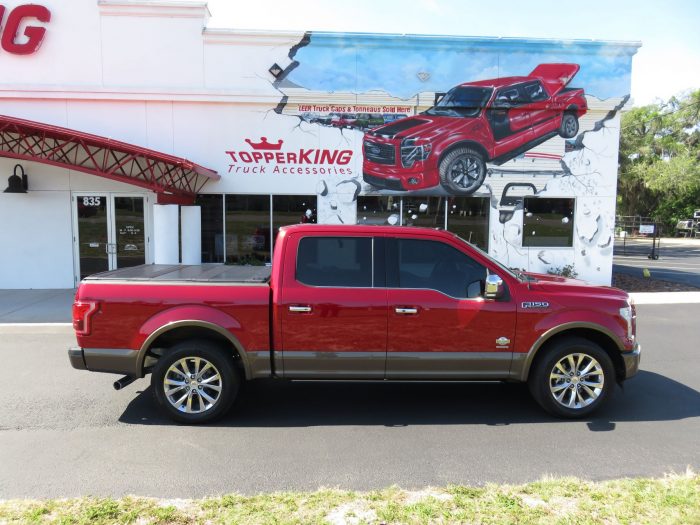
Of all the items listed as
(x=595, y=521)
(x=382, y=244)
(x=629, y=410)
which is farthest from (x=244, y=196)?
(x=595, y=521)

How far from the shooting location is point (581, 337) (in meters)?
5.05

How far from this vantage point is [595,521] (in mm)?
3104

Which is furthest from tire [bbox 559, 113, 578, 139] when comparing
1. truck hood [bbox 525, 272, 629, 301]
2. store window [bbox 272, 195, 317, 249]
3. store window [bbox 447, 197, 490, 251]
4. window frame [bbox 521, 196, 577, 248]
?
truck hood [bbox 525, 272, 629, 301]

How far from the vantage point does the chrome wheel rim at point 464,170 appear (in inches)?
536

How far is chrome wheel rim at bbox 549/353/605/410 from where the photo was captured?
4914mm

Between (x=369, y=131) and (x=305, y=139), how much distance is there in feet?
5.53

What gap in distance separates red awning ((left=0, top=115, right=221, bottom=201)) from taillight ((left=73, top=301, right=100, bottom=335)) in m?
6.93

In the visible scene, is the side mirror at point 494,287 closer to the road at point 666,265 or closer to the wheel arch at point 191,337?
the wheel arch at point 191,337

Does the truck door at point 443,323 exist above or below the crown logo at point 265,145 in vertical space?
below

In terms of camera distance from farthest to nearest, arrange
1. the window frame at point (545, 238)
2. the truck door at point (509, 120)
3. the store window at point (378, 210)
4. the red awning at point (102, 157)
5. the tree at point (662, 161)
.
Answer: the tree at point (662, 161)
the window frame at point (545, 238)
the store window at point (378, 210)
the truck door at point (509, 120)
the red awning at point (102, 157)

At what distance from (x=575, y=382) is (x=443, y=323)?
4.72 ft

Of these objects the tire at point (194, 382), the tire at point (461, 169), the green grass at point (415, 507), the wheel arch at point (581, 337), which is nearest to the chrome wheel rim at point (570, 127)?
the tire at point (461, 169)

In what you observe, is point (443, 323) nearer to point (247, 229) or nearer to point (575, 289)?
point (575, 289)

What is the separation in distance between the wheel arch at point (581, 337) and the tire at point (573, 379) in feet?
0.19
